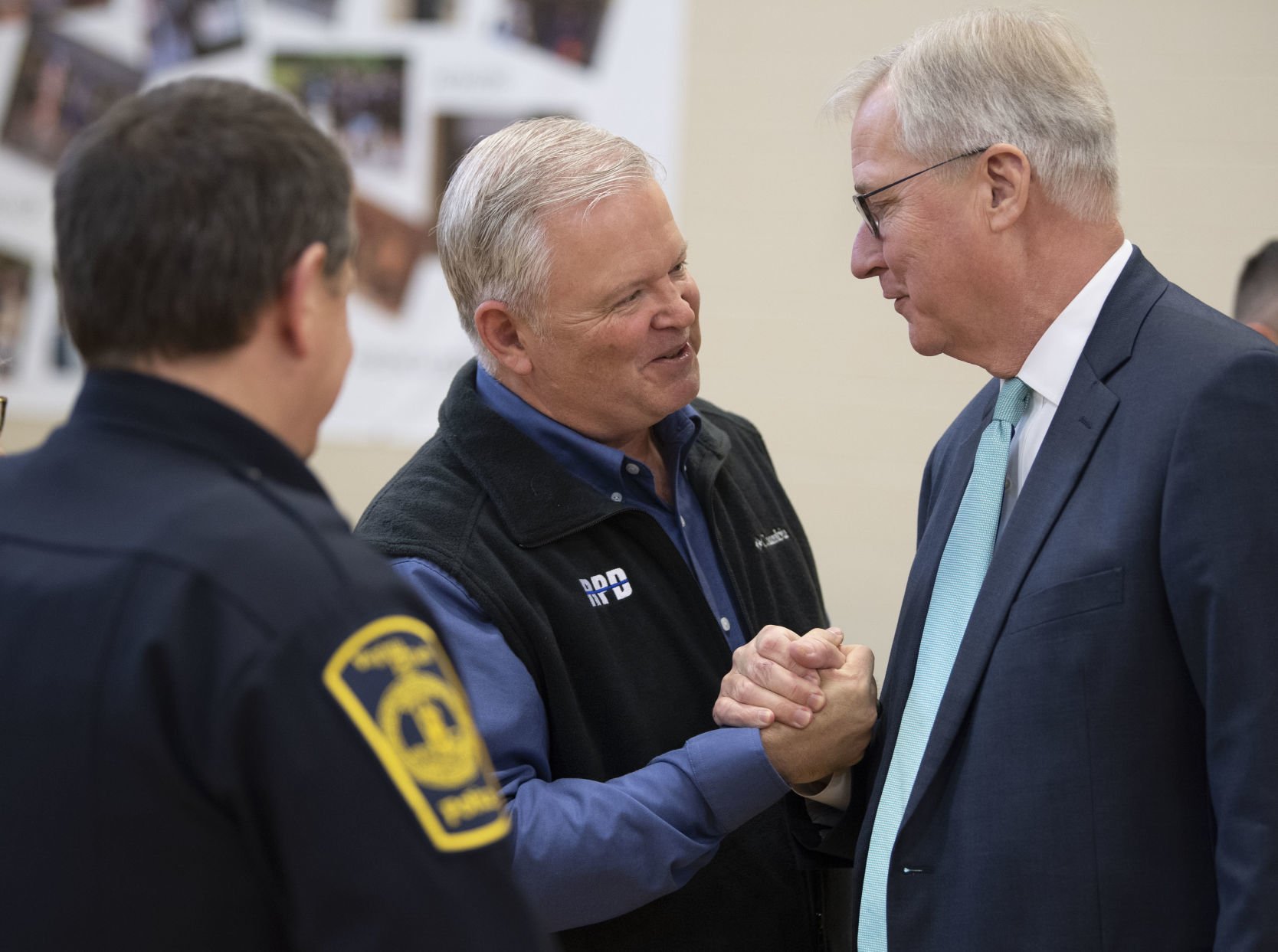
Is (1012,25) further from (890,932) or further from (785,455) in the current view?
(785,455)

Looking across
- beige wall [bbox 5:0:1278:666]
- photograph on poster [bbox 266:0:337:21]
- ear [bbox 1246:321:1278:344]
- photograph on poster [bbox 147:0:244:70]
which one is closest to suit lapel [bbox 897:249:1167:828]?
ear [bbox 1246:321:1278:344]

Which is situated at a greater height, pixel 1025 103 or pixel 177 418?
pixel 1025 103

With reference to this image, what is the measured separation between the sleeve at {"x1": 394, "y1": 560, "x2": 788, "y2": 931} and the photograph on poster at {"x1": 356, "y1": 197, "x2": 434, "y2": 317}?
2.86 m

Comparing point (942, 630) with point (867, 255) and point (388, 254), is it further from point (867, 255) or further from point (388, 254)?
point (388, 254)

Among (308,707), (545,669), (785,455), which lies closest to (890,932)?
(545,669)

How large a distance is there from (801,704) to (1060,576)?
17.5 inches

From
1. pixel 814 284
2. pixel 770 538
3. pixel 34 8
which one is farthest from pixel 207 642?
pixel 34 8

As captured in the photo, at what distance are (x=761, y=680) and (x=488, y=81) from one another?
312 cm

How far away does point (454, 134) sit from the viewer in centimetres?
438

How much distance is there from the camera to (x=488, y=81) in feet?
14.2

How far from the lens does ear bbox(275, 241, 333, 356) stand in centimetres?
97

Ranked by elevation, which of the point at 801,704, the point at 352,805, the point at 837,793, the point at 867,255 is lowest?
the point at 837,793

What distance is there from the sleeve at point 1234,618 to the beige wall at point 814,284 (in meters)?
2.67

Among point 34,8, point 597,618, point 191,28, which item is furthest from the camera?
point 34,8
